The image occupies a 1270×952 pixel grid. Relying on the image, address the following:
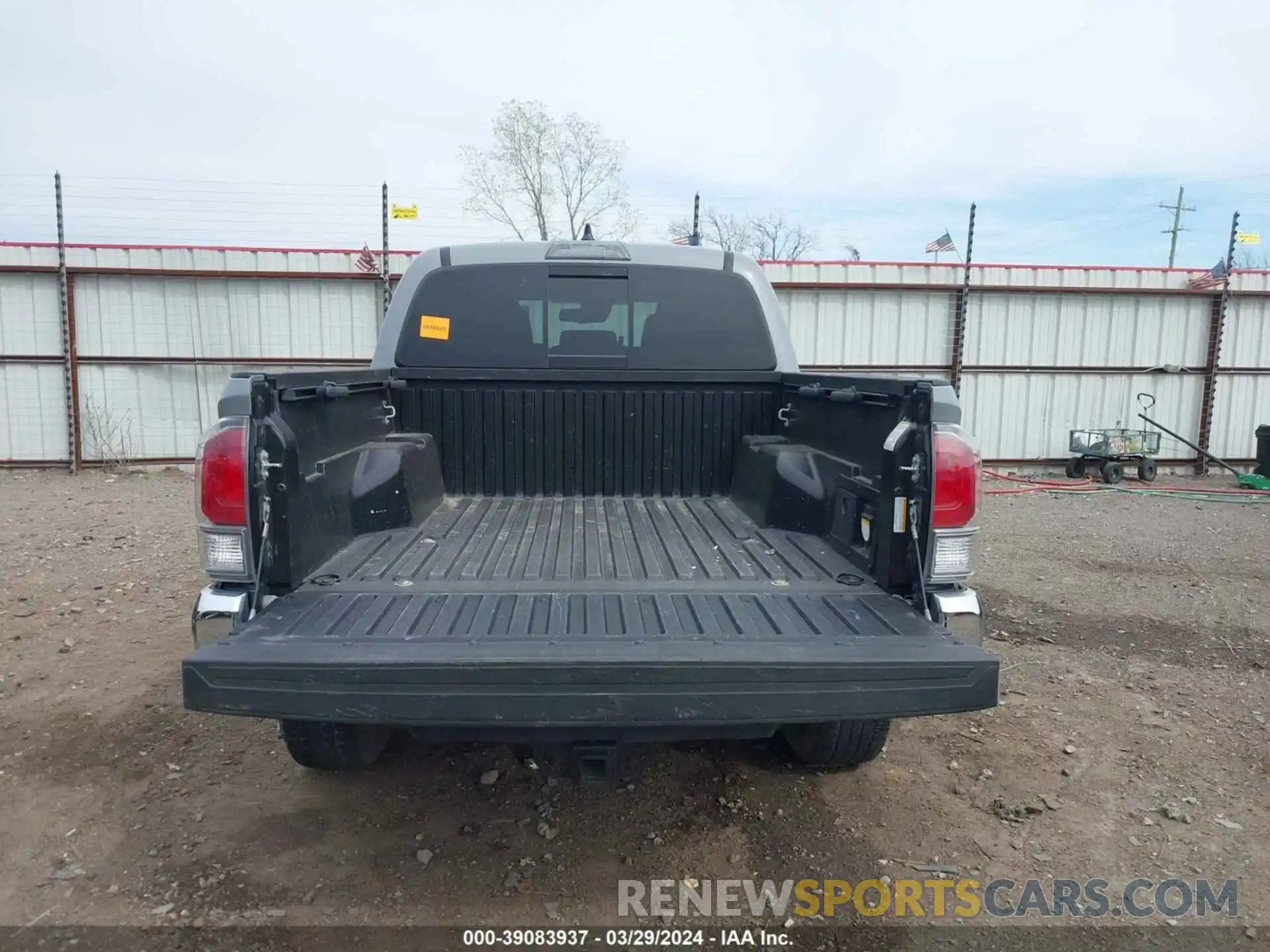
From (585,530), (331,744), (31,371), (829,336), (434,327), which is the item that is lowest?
(331,744)

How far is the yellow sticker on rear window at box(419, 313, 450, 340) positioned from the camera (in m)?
4.04

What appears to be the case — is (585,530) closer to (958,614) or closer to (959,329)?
(958,614)

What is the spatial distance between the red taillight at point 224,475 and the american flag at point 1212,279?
44.8 ft

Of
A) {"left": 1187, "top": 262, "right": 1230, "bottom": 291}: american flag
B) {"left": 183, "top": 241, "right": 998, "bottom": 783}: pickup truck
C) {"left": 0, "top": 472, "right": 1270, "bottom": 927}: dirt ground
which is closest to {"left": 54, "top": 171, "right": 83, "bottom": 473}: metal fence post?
{"left": 0, "top": 472, "right": 1270, "bottom": 927}: dirt ground

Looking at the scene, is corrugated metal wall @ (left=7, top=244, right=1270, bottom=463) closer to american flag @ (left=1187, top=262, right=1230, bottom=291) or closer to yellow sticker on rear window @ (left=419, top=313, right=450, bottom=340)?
american flag @ (left=1187, top=262, right=1230, bottom=291)

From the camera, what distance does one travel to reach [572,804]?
3162 mm

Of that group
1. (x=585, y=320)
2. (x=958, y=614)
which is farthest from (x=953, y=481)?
(x=585, y=320)

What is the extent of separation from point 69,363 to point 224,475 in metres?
10.5

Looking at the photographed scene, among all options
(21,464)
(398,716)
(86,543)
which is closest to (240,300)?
(21,464)

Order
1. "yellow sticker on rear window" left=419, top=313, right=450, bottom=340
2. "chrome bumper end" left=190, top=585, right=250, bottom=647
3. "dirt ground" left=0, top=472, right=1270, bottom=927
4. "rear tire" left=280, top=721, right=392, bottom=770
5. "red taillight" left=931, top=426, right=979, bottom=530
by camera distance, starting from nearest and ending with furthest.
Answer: "chrome bumper end" left=190, top=585, right=250, bottom=647 → "red taillight" left=931, top=426, right=979, bottom=530 → "dirt ground" left=0, top=472, right=1270, bottom=927 → "rear tire" left=280, top=721, right=392, bottom=770 → "yellow sticker on rear window" left=419, top=313, right=450, bottom=340

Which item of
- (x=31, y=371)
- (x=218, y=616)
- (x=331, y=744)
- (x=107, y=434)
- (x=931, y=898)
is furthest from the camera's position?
(x=107, y=434)

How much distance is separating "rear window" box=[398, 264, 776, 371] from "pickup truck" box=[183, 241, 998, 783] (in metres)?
0.01

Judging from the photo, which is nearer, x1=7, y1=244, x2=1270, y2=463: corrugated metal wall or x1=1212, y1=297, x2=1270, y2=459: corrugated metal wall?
x1=7, y1=244, x2=1270, y2=463: corrugated metal wall

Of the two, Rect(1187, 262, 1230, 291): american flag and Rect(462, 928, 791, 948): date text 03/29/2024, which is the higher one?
Rect(1187, 262, 1230, 291): american flag
